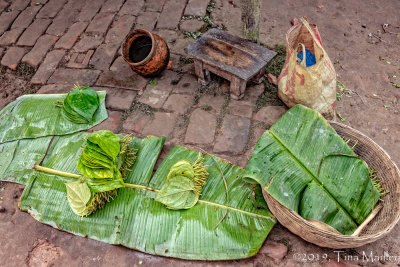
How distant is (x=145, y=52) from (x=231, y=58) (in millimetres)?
1170

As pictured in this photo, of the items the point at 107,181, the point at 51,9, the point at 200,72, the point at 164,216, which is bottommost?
the point at 164,216

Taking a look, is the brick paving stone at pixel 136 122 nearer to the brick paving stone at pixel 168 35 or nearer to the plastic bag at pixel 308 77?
the brick paving stone at pixel 168 35

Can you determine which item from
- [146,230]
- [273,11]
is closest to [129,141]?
[146,230]

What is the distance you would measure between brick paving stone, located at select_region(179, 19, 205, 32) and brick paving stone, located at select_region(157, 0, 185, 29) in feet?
0.37

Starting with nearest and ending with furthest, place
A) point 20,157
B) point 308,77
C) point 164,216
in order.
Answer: point 164,216
point 308,77
point 20,157

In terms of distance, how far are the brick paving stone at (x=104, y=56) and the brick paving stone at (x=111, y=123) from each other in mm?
779

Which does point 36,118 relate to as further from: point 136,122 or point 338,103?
point 338,103

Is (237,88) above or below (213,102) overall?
above

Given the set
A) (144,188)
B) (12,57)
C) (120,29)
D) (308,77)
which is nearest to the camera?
(144,188)

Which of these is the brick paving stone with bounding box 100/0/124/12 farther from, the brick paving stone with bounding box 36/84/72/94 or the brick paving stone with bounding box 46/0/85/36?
the brick paving stone with bounding box 36/84/72/94

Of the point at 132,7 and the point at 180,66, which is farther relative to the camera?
the point at 132,7

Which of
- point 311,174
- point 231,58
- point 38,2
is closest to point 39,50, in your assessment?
point 38,2

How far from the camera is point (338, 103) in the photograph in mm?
3246

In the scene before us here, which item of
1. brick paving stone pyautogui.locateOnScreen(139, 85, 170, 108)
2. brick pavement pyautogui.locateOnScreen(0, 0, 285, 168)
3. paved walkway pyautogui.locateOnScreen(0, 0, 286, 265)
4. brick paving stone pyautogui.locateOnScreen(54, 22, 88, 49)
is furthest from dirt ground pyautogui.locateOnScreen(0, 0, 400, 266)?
brick paving stone pyautogui.locateOnScreen(139, 85, 170, 108)
